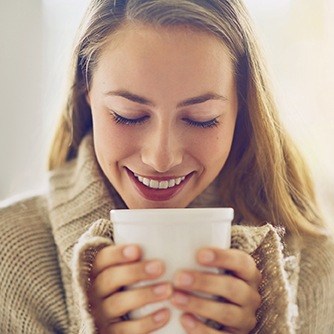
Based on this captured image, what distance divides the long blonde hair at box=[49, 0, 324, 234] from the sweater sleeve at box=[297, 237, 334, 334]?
0.02m

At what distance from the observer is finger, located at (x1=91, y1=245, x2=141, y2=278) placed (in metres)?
0.45

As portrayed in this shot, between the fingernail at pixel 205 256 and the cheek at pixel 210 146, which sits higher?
the cheek at pixel 210 146

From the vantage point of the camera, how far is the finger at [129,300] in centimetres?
45

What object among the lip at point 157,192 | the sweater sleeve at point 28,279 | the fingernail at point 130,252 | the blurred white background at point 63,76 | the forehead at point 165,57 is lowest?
the fingernail at point 130,252

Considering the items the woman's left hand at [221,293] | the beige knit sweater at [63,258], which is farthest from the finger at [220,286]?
the beige knit sweater at [63,258]

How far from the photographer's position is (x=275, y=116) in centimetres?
72

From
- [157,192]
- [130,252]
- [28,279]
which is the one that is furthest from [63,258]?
[130,252]

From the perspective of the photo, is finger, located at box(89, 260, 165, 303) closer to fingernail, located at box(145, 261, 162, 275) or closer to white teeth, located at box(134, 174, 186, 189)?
fingernail, located at box(145, 261, 162, 275)

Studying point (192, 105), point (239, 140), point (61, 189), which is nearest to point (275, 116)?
point (239, 140)

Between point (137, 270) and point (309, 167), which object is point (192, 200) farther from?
point (137, 270)

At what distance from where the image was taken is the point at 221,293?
0.47 meters

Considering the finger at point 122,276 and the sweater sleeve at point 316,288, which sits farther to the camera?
the sweater sleeve at point 316,288

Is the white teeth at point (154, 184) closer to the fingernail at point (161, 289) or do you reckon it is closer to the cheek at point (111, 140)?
the cheek at point (111, 140)

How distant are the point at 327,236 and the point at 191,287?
350 millimetres
